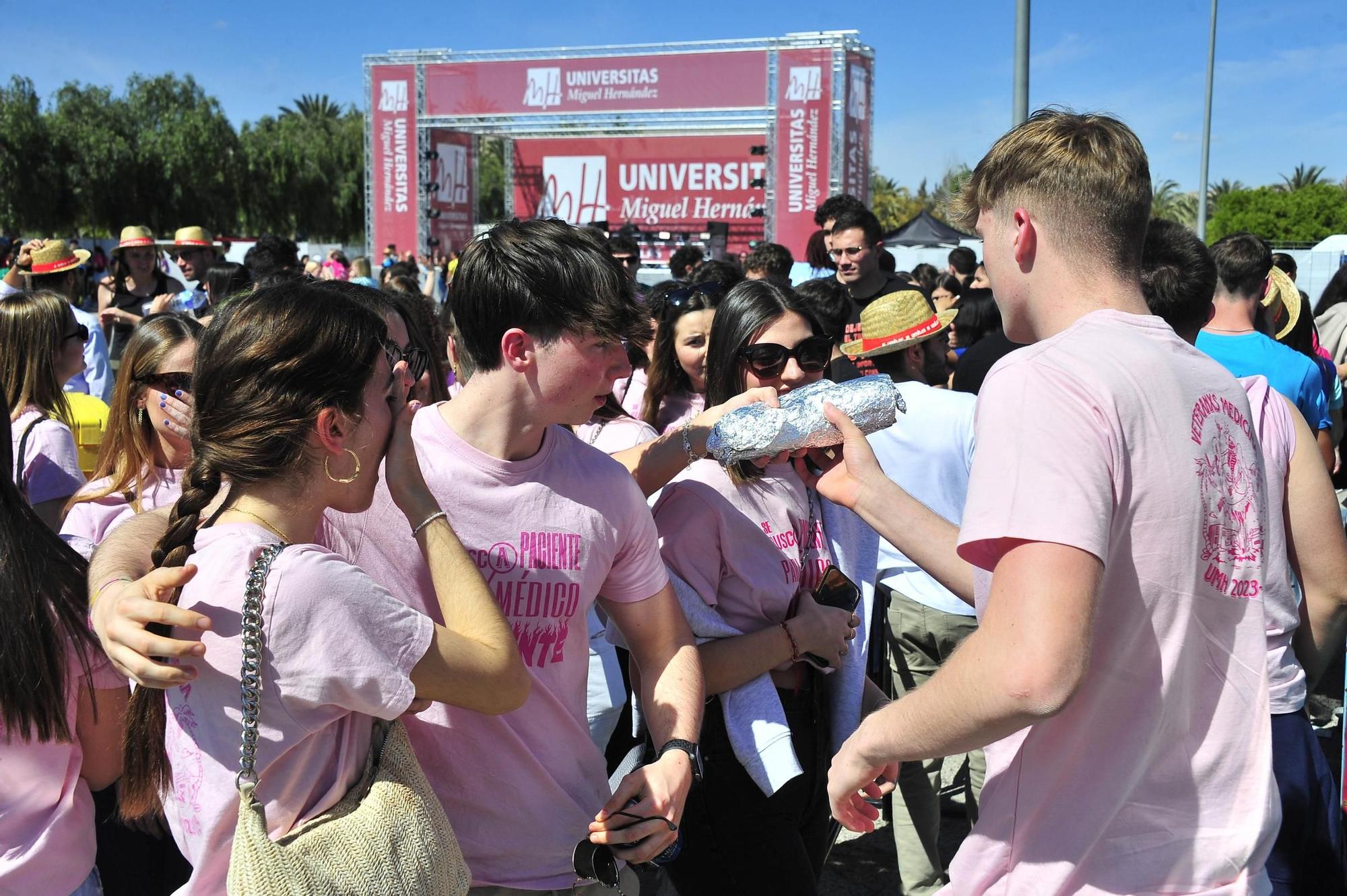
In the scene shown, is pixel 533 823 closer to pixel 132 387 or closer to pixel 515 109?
pixel 132 387

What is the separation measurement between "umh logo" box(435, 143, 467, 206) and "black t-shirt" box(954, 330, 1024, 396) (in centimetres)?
2359

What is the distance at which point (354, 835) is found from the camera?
150 centimetres

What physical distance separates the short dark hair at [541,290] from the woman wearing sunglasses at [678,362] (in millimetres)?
2025

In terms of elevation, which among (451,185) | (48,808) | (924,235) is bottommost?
(48,808)

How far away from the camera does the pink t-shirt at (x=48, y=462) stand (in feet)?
11.2

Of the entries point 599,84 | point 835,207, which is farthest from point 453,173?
point 835,207

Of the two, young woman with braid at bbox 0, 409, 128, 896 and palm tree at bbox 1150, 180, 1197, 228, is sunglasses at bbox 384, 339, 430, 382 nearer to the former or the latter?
young woman with braid at bbox 0, 409, 128, 896

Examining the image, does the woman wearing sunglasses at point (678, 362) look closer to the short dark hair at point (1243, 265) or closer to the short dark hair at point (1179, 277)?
the short dark hair at point (1179, 277)

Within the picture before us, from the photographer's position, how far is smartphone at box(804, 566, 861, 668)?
2.45 metres

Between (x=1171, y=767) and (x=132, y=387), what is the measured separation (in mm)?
2882

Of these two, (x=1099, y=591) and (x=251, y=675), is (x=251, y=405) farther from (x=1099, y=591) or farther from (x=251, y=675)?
(x=1099, y=591)

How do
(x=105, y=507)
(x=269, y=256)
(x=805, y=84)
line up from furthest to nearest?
1. (x=805, y=84)
2. (x=269, y=256)
3. (x=105, y=507)

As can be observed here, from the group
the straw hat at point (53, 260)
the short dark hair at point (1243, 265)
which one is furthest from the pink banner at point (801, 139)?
the short dark hair at point (1243, 265)

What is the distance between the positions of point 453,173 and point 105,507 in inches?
1022
